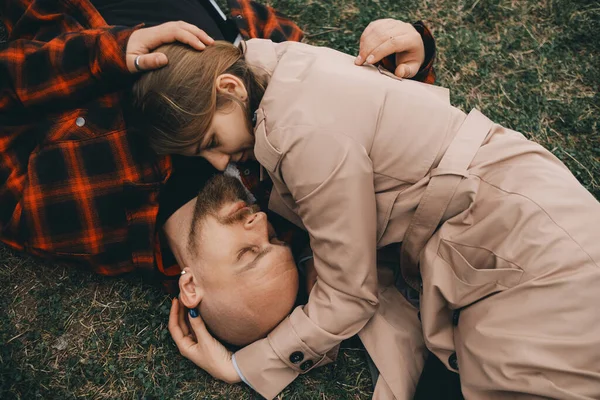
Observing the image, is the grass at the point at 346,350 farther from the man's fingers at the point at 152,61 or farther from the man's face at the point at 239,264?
the man's fingers at the point at 152,61

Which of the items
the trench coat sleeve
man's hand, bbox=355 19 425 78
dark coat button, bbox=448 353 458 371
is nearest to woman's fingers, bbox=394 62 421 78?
man's hand, bbox=355 19 425 78

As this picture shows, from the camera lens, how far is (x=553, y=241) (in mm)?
1882

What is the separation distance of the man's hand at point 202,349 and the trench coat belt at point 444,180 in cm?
106

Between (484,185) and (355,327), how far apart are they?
35.7 inches

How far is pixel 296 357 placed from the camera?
2352 mm

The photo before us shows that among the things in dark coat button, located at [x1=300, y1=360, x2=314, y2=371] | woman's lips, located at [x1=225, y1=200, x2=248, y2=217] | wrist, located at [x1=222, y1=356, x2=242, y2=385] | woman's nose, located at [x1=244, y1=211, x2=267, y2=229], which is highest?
woman's nose, located at [x1=244, y1=211, x2=267, y2=229]

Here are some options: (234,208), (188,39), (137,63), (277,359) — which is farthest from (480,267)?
(137,63)

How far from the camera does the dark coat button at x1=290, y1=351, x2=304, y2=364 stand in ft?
7.66

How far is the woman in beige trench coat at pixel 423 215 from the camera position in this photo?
6.02ft

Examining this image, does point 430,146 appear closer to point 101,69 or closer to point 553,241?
point 553,241

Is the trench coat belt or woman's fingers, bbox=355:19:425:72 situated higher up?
woman's fingers, bbox=355:19:425:72

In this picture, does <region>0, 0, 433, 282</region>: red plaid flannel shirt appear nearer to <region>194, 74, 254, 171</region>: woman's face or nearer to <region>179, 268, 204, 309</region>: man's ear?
<region>179, 268, 204, 309</region>: man's ear

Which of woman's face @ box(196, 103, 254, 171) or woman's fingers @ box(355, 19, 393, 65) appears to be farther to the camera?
woman's fingers @ box(355, 19, 393, 65)

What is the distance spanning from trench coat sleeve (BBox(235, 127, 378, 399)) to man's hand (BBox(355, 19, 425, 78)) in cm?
68
